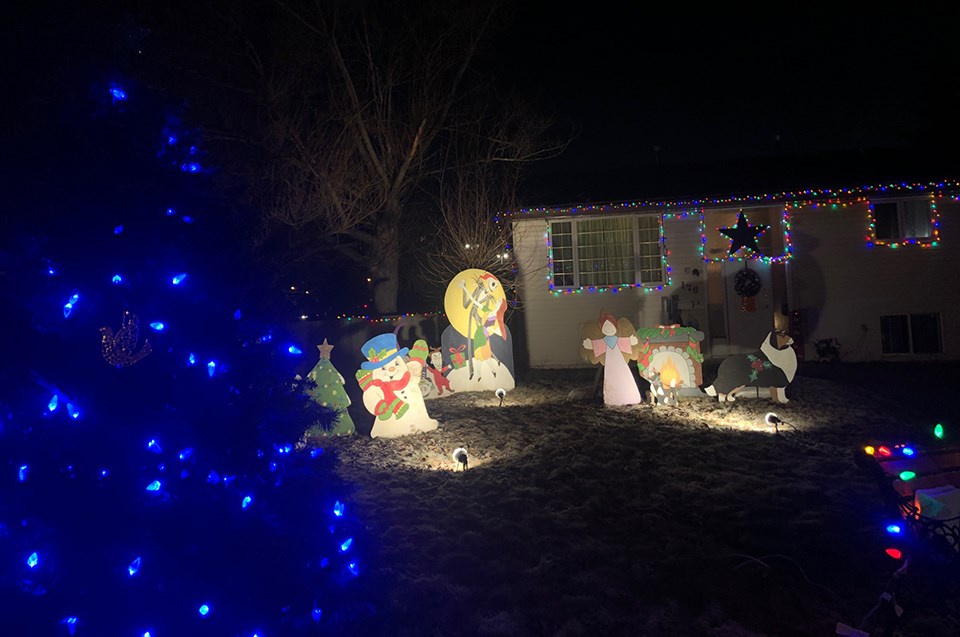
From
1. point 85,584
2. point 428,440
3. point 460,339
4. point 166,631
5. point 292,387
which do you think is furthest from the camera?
point 460,339

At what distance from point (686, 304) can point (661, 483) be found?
10063mm

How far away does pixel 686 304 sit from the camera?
49.7 feet

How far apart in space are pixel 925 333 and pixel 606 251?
25.3ft

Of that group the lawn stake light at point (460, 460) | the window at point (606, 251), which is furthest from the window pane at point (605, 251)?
the lawn stake light at point (460, 460)

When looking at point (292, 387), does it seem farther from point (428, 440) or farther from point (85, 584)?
point (428, 440)

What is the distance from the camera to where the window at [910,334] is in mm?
14516

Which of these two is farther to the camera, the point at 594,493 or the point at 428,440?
the point at 428,440

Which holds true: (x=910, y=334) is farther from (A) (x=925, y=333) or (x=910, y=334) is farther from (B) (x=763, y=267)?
(B) (x=763, y=267)

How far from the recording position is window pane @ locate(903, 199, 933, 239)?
47.8 ft

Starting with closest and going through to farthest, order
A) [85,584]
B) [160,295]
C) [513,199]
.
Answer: [85,584]
[160,295]
[513,199]

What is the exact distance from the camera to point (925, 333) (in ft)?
47.8

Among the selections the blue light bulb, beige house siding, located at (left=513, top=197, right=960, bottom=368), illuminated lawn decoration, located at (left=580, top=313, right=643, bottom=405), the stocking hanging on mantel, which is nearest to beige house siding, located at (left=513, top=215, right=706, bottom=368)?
beige house siding, located at (left=513, top=197, right=960, bottom=368)

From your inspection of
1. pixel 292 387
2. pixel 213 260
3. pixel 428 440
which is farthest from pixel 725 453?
pixel 213 260

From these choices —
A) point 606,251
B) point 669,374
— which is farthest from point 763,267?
point 669,374
